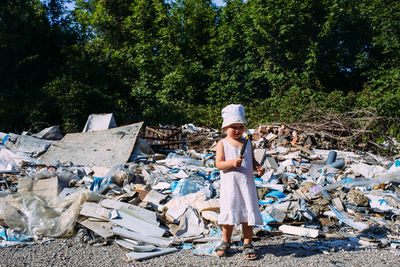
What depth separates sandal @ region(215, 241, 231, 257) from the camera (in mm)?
3055

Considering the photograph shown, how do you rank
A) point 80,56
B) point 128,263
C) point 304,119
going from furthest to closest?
point 80,56 < point 304,119 < point 128,263

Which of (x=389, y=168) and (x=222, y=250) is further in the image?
(x=389, y=168)

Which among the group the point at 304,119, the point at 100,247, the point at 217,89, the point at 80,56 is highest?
the point at 80,56

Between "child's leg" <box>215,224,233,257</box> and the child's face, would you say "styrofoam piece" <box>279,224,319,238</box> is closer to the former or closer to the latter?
"child's leg" <box>215,224,233,257</box>

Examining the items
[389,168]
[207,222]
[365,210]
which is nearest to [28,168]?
[207,222]

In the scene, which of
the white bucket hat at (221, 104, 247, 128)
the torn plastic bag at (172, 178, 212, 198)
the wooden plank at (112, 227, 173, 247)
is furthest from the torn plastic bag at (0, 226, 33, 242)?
the white bucket hat at (221, 104, 247, 128)

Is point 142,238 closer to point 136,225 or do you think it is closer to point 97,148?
point 136,225

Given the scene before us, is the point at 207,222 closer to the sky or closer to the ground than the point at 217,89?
closer to the ground

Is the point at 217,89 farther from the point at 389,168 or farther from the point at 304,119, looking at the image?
the point at 389,168

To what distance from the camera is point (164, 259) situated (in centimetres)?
301

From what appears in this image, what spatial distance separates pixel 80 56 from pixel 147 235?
38.5 feet

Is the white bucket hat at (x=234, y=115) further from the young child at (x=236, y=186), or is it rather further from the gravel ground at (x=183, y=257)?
the gravel ground at (x=183, y=257)

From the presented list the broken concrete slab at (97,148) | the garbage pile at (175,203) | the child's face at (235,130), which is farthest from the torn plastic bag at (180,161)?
the child's face at (235,130)

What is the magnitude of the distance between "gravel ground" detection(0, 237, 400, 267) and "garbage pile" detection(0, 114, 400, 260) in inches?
4.4
